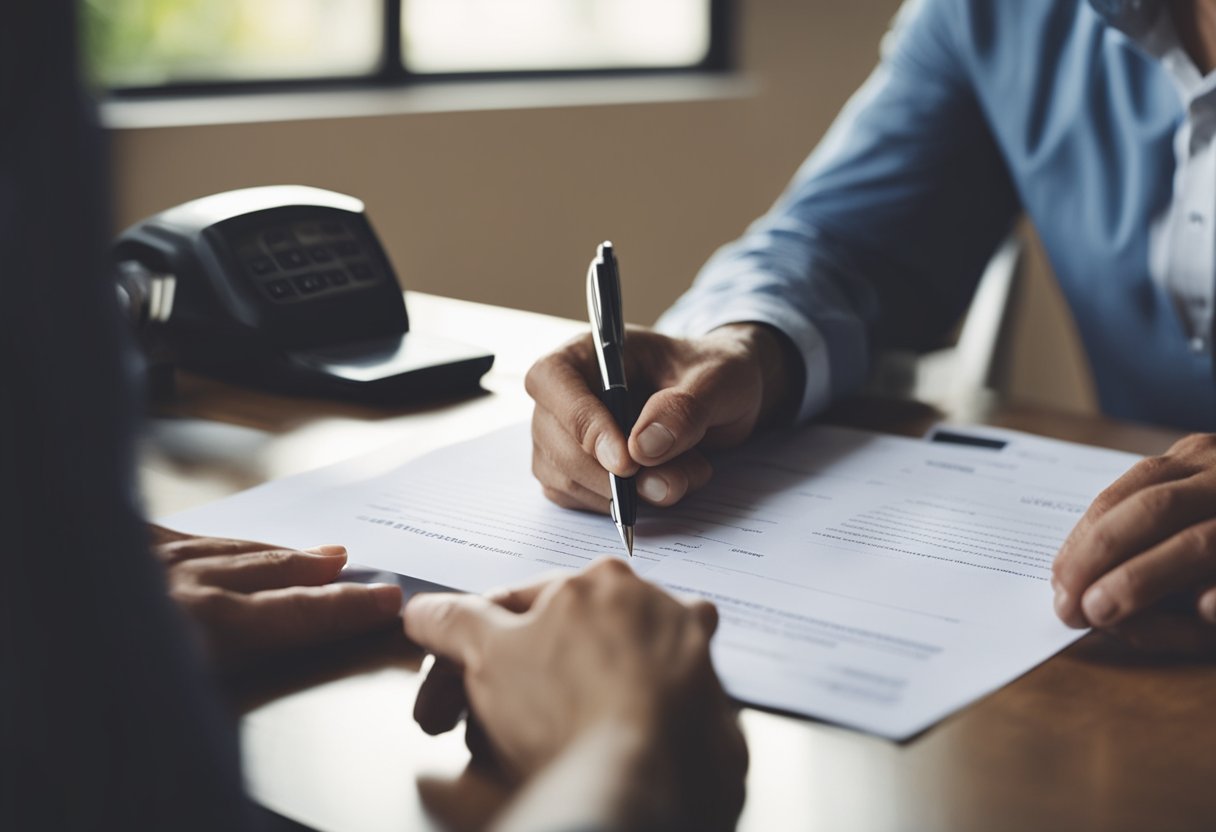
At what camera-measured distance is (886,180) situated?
1297 mm

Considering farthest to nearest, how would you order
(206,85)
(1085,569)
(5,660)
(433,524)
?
(206,85)
(433,524)
(1085,569)
(5,660)

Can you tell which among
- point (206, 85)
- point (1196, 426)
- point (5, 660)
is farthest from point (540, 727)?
point (206, 85)

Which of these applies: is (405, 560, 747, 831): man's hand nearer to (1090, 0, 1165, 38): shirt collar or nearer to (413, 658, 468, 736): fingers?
(413, 658, 468, 736): fingers

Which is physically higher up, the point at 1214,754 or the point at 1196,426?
the point at 1214,754

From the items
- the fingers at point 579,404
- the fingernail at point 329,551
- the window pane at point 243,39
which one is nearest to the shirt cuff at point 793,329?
the fingers at point 579,404

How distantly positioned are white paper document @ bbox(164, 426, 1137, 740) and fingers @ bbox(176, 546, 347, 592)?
0.04m

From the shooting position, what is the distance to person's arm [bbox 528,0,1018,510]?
29.7 inches

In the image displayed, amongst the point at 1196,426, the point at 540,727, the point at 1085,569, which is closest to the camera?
the point at 540,727

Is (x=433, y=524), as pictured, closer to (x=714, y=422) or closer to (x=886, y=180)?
(x=714, y=422)

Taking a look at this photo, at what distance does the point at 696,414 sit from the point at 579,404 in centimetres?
7

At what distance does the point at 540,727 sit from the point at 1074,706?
23cm

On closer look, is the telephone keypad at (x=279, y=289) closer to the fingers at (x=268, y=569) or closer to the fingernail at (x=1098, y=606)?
the fingers at (x=268, y=569)

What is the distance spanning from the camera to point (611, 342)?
2.58ft

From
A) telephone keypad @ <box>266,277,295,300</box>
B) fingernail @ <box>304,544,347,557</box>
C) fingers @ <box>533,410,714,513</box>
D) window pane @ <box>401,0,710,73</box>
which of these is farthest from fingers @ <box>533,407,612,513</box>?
window pane @ <box>401,0,710,73</box>
